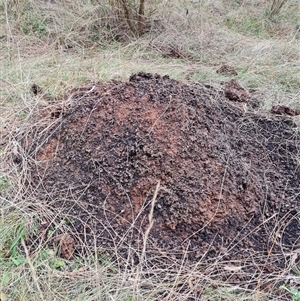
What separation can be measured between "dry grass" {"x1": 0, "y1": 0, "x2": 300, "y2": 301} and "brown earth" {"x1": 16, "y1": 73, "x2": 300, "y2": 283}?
0.08 metres

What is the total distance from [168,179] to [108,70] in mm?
1680

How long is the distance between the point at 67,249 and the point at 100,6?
319 cm

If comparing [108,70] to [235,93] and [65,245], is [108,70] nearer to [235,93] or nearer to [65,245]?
[235,93]

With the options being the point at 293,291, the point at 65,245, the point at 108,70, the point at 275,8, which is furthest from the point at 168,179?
the point at 275,8

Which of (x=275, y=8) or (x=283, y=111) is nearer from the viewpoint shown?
(x=283, y=111)

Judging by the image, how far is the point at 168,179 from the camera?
184cm

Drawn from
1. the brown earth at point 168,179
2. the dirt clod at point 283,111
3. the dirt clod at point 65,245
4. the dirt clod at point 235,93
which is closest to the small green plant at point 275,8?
the dirt clod at point 235,93

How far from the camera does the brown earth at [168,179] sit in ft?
5.70

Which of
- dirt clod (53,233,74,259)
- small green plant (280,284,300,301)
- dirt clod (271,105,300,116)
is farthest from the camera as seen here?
dirt clod (271,105,300,116)

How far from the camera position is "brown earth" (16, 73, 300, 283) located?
1.74 meters

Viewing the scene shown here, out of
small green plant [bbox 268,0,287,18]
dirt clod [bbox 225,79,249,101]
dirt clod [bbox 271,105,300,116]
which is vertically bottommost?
small green plant [bbox 268,0,287,18]

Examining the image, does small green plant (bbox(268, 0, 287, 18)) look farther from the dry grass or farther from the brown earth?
the brown earth

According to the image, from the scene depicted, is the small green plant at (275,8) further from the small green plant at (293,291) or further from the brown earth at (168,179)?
the small green plant at (293,291)

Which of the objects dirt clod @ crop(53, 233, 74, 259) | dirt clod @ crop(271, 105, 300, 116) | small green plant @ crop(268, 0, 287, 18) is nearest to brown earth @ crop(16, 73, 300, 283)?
dirt clod @ crop(53, 233, 74, 259)
